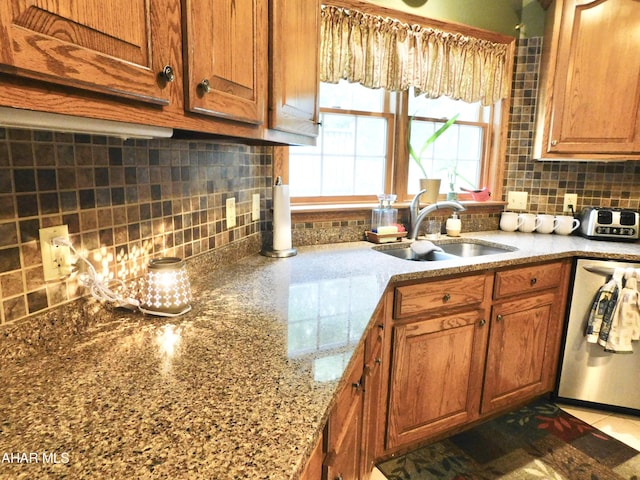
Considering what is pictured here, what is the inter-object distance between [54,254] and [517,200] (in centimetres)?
267

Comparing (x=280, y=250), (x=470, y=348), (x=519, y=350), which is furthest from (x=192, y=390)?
(x=519, y=350)

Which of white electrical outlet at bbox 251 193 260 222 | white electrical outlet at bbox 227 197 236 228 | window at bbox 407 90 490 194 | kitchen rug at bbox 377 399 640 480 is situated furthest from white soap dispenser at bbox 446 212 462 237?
white electrical outlet at bbox 227 197 236 228

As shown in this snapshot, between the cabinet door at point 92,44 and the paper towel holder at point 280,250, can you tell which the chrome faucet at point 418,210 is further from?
the cabinet door at point 92,44

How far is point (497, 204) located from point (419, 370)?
1.44 metres

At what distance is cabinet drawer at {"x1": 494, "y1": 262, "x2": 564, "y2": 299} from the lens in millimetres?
1920

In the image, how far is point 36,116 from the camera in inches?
22.8

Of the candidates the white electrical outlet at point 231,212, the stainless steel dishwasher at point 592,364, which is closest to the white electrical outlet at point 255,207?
the white electrical outlet at point 231,212

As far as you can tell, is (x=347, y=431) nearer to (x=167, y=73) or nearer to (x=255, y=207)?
(x=167, y=73)

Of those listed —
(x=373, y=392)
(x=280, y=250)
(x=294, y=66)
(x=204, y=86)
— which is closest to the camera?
(x=204, y=86)

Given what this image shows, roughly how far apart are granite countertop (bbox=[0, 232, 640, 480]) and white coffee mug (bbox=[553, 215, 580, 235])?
1854 millimetres

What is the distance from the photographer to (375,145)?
2449 mm

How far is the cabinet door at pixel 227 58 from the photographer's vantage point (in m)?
0.83

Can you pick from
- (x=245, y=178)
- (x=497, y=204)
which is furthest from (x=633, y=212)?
(x=245, y=178)

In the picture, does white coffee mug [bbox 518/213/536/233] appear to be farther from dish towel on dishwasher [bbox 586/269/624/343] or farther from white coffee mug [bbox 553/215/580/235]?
dish towel on dishwasher [bbox 586/269/624/343]
